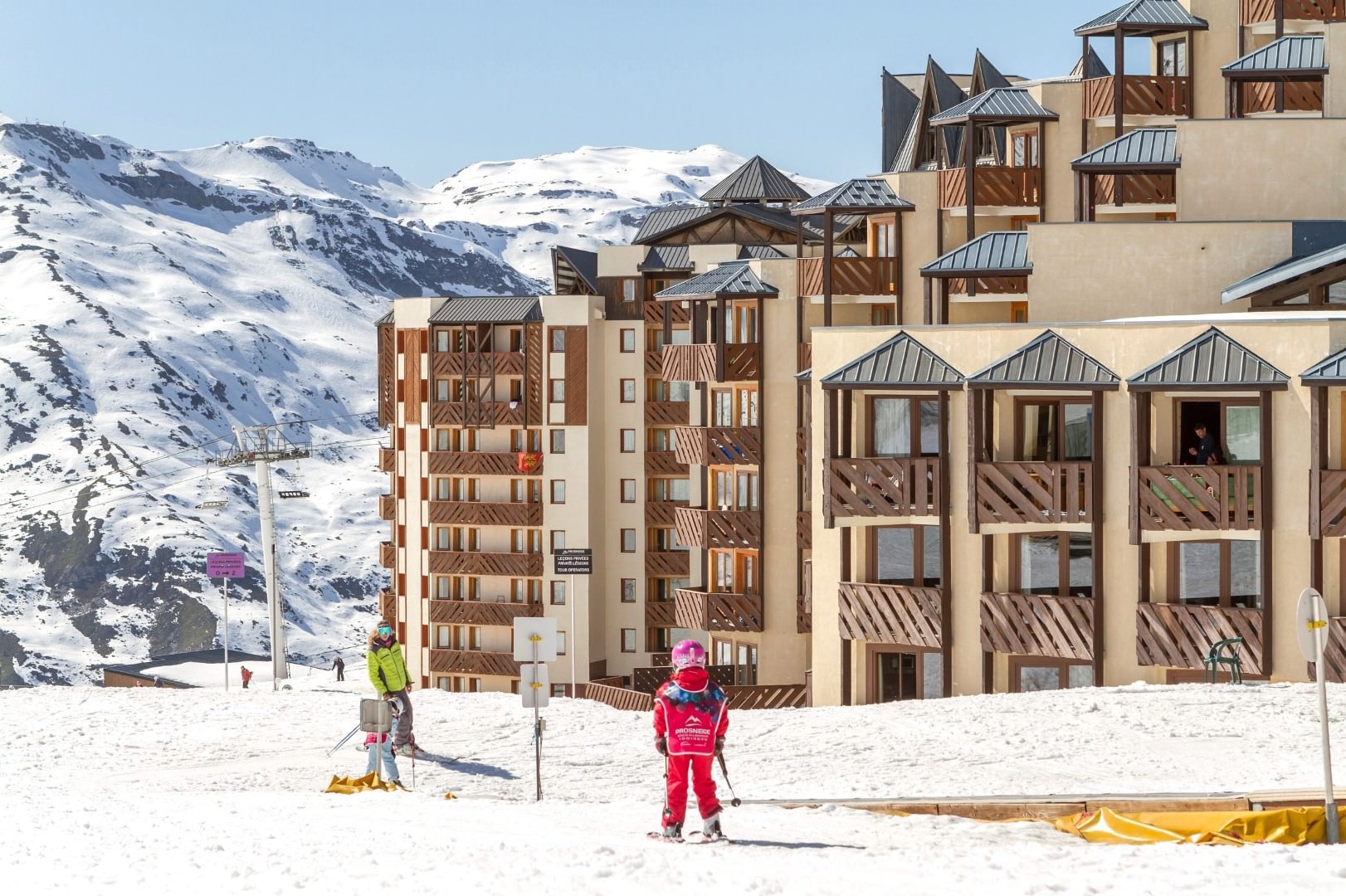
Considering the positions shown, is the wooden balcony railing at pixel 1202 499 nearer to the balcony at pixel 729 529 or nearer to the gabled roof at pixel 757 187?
the balcony at pixel 729 529

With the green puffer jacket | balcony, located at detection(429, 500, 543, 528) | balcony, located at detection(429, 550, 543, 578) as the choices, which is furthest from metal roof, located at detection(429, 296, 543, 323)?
the green puffer jacket

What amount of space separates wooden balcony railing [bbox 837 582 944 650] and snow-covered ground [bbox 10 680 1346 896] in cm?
506

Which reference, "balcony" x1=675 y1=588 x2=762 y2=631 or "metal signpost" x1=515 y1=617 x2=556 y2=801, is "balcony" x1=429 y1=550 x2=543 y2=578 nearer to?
"balcony" x1=675 y1=588 x2=762 y2=631

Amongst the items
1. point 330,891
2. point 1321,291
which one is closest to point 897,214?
point 1321,291

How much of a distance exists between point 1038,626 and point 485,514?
49.3 metres

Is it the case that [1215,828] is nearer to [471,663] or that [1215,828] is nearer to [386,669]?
[386,669]

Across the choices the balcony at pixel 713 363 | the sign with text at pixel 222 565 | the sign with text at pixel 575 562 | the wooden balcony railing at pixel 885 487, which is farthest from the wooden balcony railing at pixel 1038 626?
the sign with text at pixel 222 565

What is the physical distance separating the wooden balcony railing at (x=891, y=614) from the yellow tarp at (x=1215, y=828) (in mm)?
18500

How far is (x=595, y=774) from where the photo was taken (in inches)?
1129

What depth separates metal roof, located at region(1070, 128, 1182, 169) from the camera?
138ft

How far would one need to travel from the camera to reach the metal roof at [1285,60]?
1700 inches

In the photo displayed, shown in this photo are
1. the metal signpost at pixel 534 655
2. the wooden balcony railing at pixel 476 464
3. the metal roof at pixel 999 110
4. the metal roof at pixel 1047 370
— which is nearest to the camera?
the metal signpost at pixel 534 655

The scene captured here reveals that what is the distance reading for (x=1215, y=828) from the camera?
18625mm

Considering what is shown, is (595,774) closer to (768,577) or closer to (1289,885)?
(1289,885)
